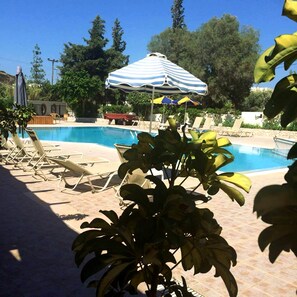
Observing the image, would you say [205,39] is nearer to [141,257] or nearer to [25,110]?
[25,110]

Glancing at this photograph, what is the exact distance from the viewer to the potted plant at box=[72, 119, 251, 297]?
1.25 meters

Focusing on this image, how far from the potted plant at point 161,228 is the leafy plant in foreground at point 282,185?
1.24 feet

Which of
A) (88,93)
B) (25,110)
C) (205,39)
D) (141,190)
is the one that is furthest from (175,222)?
(205,39)

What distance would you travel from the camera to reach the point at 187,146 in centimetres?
133

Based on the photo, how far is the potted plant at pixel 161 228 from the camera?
125 cm

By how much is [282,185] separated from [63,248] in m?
3.39

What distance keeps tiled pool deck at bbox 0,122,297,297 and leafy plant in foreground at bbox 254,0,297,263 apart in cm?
234

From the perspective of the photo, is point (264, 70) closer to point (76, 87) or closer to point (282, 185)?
point (282, 185)

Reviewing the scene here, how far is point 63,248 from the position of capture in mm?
3812

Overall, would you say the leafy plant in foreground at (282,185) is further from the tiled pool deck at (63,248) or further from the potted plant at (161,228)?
the tiled pool deck at (63,248)

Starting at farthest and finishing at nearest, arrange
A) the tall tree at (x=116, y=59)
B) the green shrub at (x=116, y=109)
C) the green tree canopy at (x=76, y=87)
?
the tall tree at (x=116, y=59) < the green shrub at (x=116, y=109) < the green tree canopy at (x=76, y=87)

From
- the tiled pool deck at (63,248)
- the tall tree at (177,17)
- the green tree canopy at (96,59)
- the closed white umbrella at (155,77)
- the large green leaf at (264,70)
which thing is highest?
the tall tree at (177,17)

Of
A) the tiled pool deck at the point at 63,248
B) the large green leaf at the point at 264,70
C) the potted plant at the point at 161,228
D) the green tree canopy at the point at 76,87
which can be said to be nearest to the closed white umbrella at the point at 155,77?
the tiled pool deck at the point at 63,248

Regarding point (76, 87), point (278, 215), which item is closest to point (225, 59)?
point (76, 87)
